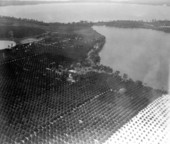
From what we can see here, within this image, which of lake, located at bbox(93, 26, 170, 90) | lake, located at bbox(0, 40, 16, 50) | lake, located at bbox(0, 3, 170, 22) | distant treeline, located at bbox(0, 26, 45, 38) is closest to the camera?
lake, located at bbox(93, 26, 170, 90)

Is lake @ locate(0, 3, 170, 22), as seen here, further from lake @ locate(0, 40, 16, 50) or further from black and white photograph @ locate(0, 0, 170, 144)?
lake @ locate(0, 40, 16, 50)

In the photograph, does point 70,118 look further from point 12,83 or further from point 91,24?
point 91,24

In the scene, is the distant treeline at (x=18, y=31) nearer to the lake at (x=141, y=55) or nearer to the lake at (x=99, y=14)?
the lake at (x=99, y=14)

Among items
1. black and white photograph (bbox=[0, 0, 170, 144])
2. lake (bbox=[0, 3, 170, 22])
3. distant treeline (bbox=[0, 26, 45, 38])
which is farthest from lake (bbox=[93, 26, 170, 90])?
distant treeline (bbox=[0, 26, 45, 38])

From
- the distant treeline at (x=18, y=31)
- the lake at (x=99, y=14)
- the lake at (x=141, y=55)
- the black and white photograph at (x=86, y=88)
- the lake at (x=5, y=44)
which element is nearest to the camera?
the black and white photograph at (x=86, y=88)

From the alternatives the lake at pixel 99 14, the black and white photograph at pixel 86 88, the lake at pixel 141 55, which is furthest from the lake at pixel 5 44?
the lake at pixel 99 14

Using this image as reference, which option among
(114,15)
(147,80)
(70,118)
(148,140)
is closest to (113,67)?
(147,80)

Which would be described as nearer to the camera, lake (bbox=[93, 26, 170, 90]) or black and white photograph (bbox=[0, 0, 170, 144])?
black and white photograph (bbox=[0, 0, 170, 144])

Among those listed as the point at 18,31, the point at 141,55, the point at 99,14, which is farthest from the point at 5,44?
the point at 99,14
